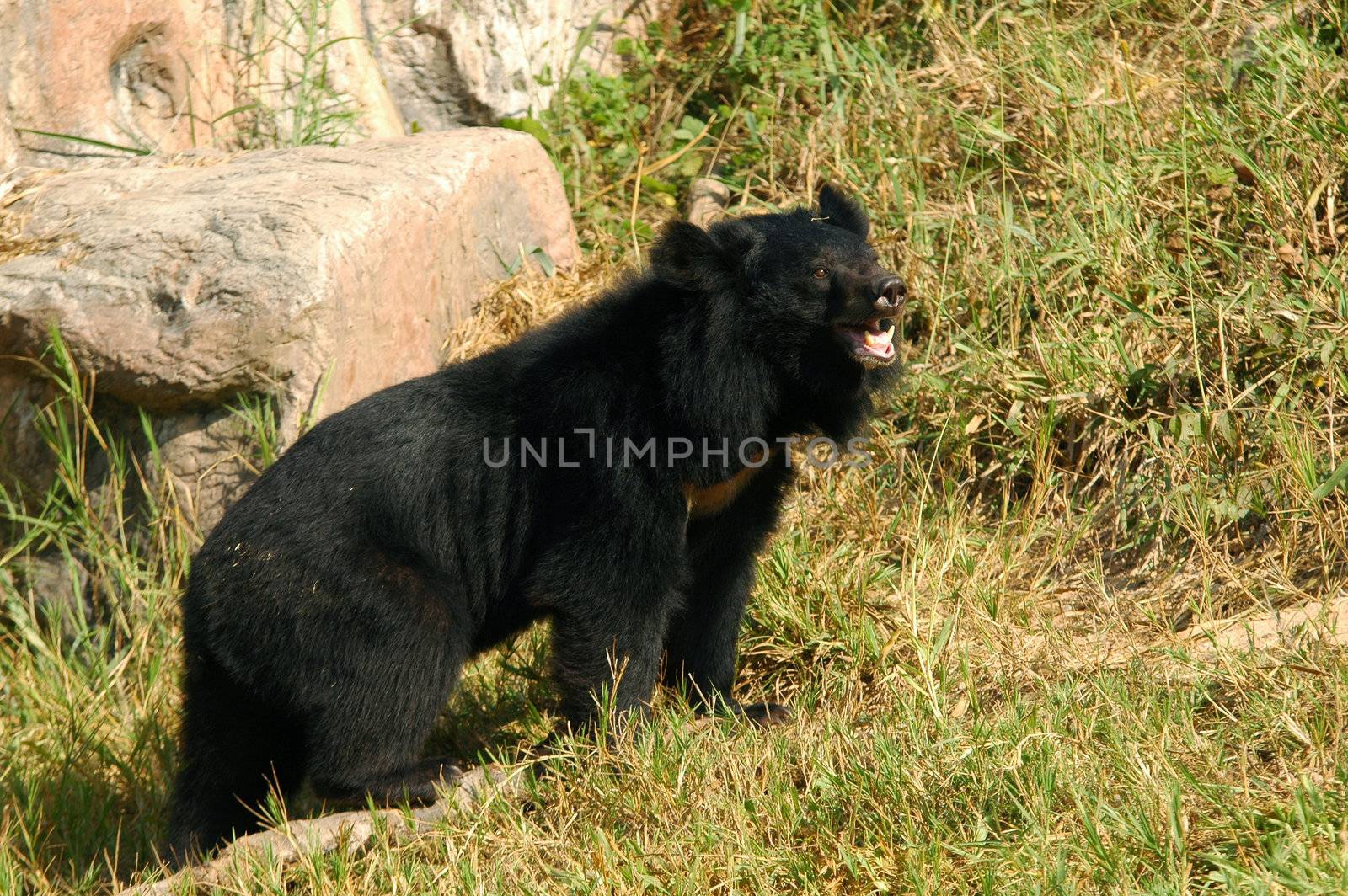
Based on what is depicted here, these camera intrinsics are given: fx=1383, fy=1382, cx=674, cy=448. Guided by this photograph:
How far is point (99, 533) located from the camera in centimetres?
541

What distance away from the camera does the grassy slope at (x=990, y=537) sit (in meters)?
3.55

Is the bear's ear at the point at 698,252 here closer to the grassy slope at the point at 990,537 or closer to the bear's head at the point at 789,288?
the bear's head at the point at 789,288

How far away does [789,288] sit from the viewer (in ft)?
13.9

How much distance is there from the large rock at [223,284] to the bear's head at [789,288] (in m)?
1.64

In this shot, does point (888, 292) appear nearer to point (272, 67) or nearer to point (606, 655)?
point (606, 655)

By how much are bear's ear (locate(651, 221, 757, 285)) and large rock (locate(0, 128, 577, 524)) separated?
5.30 feet

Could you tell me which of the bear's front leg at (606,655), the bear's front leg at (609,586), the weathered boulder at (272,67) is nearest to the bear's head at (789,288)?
the bear's front leg at (609,586)

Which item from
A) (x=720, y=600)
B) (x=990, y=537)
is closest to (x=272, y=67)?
(x=720, y=600)

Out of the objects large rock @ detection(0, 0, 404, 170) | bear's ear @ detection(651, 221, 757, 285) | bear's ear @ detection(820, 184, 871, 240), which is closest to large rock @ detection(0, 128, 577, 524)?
large rock @ detection(0, 0, 404, 170)

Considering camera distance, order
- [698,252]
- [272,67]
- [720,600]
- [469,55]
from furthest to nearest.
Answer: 1. [469,55]
2. [272,67]
3. [720,600]
4. [698,252]

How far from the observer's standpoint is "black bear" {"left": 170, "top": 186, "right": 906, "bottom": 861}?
4.04m

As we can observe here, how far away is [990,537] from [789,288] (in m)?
1.78

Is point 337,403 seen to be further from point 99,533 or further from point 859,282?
point 859,282

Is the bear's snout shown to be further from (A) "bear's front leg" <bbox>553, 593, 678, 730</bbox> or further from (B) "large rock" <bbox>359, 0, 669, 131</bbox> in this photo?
(B) "large rock" <bbox>359, 0, 669, 131</bbox>
